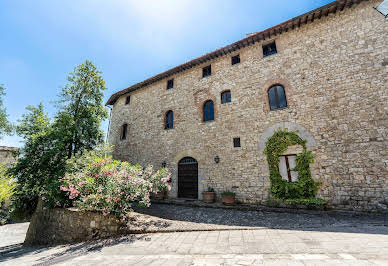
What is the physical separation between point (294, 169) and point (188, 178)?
5.37 meters

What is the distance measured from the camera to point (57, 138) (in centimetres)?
791

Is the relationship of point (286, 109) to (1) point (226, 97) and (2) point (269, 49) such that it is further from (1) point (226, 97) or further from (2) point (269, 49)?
(2) point (269, 49)

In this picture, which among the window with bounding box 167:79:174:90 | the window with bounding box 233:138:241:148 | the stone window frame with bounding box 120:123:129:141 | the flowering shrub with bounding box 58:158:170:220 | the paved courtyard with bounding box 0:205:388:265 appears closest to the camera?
the paved courtyard with bounding box 0:205:388:265

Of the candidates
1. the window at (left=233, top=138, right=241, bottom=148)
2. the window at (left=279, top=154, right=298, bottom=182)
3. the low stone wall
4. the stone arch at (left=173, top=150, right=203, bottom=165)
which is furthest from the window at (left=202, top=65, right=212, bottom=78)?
the low stone wall

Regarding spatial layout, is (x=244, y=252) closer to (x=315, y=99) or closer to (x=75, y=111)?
(x=315, y=99)

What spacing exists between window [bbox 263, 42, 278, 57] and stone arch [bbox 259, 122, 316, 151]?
4054 mm

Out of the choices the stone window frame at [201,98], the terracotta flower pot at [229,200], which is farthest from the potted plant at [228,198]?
the stone window frame at [201,98]

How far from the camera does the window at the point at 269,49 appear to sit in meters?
8.61

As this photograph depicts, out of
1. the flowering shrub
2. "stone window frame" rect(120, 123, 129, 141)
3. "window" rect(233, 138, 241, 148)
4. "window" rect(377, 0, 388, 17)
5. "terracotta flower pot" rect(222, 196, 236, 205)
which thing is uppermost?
"window" rect(377, 0, 388, 17)

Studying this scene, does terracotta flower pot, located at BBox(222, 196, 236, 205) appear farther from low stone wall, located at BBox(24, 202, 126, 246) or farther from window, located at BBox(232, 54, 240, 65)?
window, located at BBox(232, 54, 240, 65)

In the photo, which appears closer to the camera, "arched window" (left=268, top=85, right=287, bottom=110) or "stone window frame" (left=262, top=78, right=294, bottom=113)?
"stone window frame" (left=262, top=78, right=294, bottom=113)

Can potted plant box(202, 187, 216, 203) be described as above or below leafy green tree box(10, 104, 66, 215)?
below

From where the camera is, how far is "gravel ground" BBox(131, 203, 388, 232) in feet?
15.2

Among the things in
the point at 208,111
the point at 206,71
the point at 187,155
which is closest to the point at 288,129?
the point at 208,111
